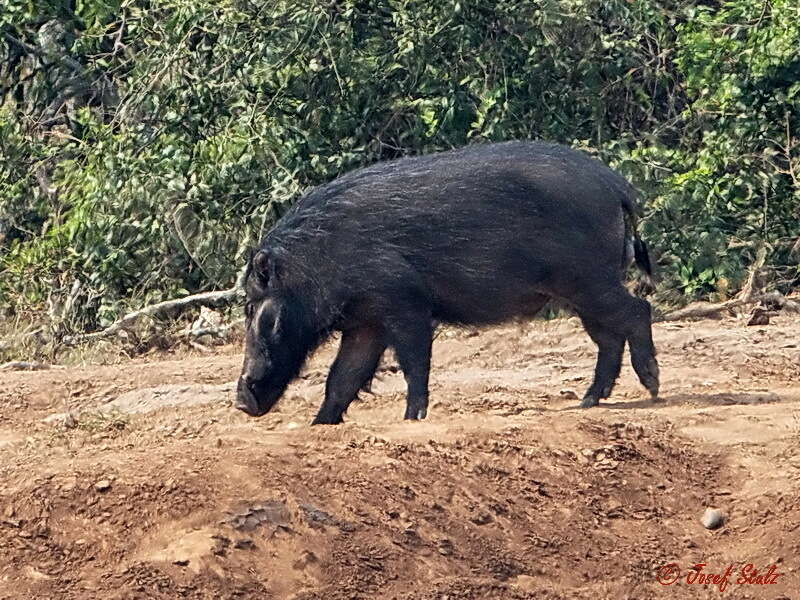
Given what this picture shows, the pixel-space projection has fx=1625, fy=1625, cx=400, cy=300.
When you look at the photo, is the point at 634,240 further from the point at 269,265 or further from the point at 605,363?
the point at 269,265

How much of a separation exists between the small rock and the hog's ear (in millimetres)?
2755

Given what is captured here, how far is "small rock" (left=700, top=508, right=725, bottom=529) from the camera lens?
6414mm

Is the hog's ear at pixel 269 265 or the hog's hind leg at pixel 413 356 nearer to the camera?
the hog's hind leg at pixel 413 356

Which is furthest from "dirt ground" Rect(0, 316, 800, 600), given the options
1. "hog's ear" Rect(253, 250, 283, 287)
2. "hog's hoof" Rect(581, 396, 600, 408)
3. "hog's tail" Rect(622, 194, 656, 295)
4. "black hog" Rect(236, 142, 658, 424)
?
"hog's tail" Rect(622, 194, 656, 295)

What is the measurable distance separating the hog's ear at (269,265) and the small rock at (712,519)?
2.75 m

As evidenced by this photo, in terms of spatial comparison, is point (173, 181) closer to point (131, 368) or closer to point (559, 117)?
point (131, 368)

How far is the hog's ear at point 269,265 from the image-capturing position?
827 cm

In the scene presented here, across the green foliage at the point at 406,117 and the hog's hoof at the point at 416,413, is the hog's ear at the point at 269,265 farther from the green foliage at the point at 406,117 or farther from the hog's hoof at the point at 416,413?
the green foliage at the point at 406,117

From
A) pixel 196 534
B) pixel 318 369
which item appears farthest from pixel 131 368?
pixel 196 534

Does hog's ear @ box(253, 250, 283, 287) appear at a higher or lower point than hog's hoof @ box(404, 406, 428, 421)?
higher

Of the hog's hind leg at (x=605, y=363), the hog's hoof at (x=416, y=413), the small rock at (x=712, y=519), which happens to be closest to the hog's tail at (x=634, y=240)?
the hog's hind leg at (x=605, y=363)
